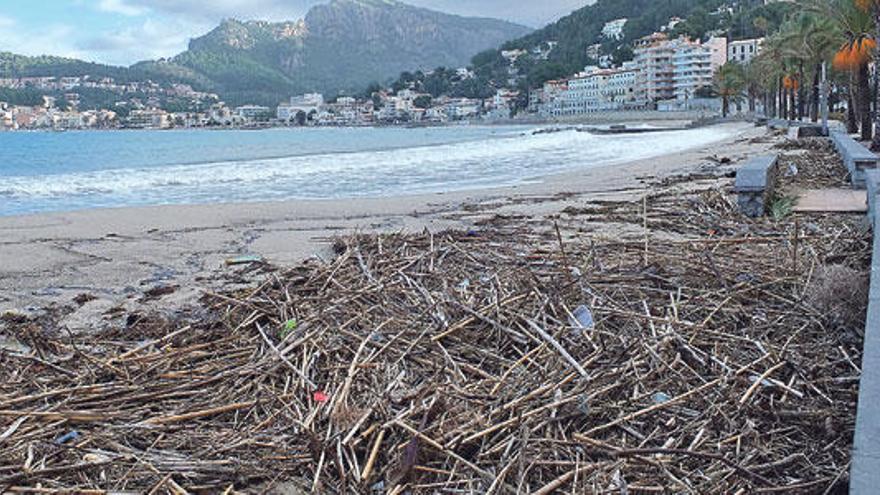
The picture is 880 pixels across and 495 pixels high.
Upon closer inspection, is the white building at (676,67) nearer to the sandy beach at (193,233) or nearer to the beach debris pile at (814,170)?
the beach debris pile at (814,170)

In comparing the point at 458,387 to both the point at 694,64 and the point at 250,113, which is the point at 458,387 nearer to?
the point at 694,64

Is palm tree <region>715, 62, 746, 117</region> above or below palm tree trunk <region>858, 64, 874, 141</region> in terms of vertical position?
above

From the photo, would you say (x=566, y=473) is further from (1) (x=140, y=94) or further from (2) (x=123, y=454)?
(1) (x=140, y=94)

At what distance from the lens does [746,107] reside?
11550 cm

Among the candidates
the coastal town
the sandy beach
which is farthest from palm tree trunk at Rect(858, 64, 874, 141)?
the coastal town

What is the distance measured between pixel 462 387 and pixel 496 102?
619ft

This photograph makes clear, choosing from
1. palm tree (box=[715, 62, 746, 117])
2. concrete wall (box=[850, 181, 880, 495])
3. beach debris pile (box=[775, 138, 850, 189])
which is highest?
palm tree (box=[715, 62, 746, 117])

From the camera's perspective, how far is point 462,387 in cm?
373

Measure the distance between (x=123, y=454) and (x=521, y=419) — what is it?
1626 mm

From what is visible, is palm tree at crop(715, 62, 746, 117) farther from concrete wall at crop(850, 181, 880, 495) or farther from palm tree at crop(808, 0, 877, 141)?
concrete wall at crop(850, 181, 880, 495)

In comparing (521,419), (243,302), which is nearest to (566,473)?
(521,419)

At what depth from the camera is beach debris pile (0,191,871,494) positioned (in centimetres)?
301

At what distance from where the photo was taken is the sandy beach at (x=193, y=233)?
7125 millimetres

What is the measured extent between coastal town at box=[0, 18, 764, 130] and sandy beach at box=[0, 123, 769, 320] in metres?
110
